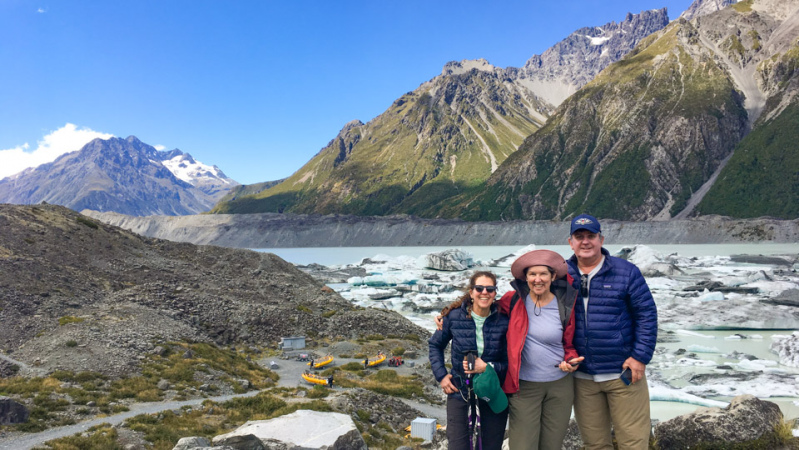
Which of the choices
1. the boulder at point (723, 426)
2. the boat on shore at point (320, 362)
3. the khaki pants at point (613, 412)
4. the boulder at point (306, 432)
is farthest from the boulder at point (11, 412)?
the boulder at point (723, 426)

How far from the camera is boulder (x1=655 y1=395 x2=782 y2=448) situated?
5422 millimetres

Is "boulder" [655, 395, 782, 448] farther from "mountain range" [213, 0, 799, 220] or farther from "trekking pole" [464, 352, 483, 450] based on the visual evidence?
"mountain range" [213, 0, 799, 220]

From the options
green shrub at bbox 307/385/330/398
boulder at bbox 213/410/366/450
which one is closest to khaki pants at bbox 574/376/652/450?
boulder at bbox 213/410/366/450

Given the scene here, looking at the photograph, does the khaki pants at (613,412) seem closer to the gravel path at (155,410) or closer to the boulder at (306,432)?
the boulder at (306,432)

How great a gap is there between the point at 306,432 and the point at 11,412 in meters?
8.30

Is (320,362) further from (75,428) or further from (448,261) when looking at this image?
(448,261)

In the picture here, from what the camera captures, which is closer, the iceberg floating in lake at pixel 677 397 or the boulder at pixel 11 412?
the boulder at pixel 11 412

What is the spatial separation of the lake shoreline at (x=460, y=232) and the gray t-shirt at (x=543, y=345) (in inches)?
4805

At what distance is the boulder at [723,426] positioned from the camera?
5422 mm

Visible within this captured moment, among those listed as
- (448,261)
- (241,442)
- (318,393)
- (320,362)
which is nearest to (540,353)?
(241,442)

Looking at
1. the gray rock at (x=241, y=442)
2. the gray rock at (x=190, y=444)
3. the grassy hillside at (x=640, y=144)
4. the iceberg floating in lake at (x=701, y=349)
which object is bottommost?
the iceberg floating in lake at (x=701, y=349)

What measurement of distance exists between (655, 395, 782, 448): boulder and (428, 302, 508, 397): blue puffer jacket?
2875 millimetres

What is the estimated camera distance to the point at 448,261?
76625 mm

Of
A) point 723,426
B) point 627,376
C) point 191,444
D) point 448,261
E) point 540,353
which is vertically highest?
point 540,353
